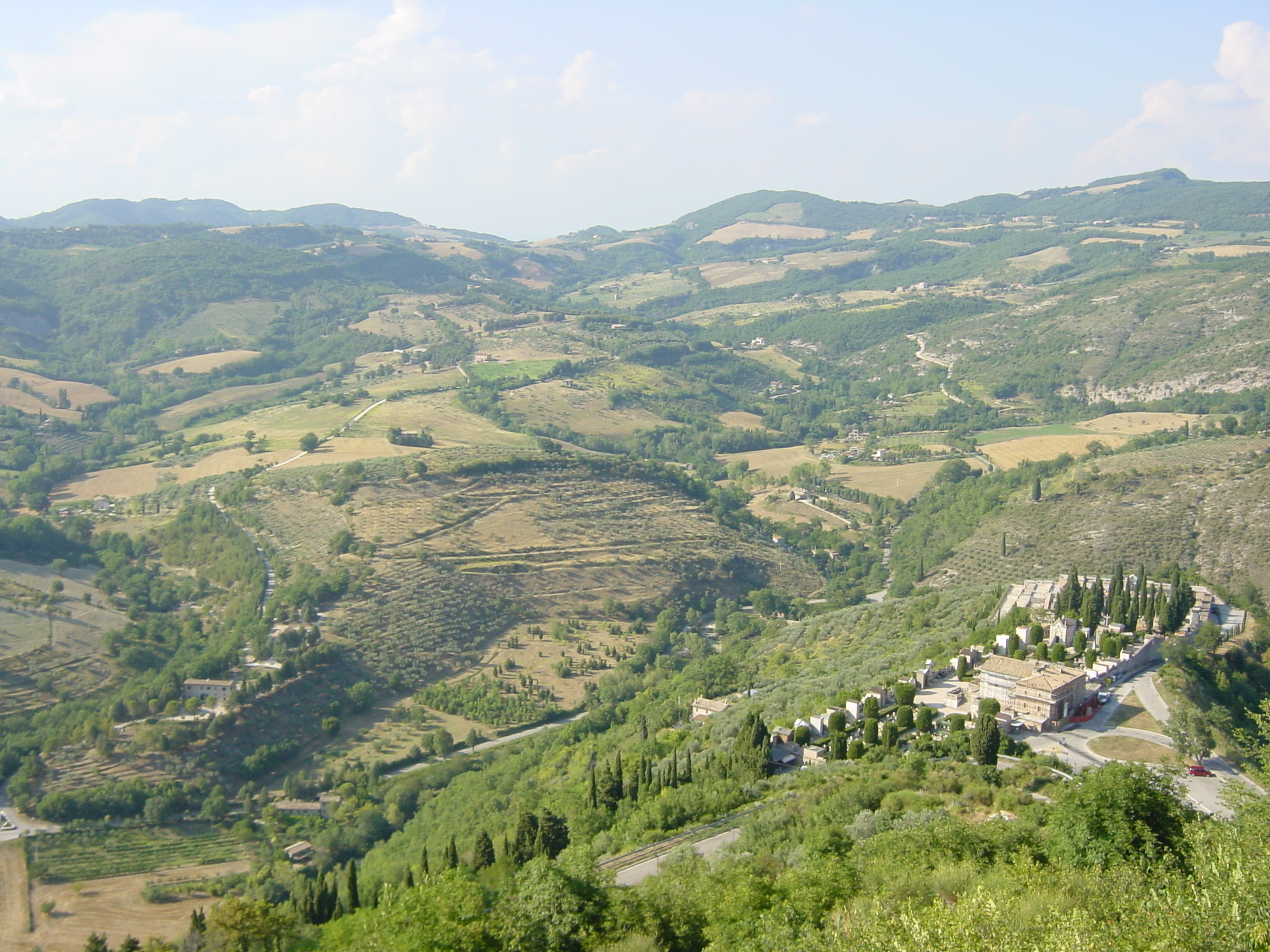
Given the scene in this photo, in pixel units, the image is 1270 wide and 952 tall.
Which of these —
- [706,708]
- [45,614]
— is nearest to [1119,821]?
[706,708]

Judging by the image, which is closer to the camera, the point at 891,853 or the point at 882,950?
the point at 882,950

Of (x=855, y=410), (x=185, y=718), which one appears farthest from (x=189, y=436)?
(x=855, y=410)

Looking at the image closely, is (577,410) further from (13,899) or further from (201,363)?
(13,899)

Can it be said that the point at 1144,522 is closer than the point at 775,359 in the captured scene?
Yes

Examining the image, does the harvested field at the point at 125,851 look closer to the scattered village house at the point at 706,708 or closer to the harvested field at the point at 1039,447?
the scattered village house at the point at 706,708

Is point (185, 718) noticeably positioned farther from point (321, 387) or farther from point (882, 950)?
point (321, 387)

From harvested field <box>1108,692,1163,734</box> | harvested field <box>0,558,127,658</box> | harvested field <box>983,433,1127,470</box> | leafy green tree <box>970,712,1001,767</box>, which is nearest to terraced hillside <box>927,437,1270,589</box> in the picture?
harvested field <box>983,433,1127,470</box>
